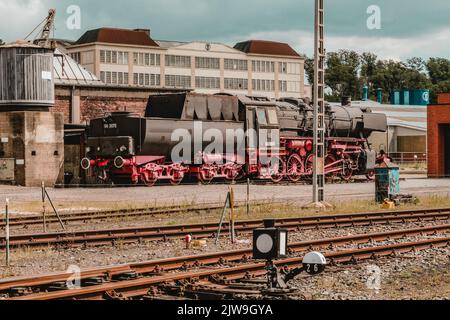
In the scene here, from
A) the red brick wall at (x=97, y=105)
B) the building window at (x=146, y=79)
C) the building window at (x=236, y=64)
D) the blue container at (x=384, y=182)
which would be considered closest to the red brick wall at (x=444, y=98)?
the red brick wall at (x=97, y=105)

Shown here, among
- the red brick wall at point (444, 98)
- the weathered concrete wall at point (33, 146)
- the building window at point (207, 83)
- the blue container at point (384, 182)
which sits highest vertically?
the building window at point (207, 83)

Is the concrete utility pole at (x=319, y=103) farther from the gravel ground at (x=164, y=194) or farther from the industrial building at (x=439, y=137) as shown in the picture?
the industrial building at (x=439, y=137)

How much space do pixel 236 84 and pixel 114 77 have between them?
62.9 ft

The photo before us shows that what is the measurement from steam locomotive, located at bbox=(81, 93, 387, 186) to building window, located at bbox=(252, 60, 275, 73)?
79.0 metres

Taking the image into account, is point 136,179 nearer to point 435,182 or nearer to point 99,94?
point 99,94

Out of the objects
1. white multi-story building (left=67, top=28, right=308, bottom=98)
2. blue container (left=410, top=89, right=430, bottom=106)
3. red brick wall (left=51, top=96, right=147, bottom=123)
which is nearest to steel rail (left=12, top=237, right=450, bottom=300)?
red brick wall (left=51, top=96, right=147, bottom=123)

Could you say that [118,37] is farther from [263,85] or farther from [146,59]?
[263,85]

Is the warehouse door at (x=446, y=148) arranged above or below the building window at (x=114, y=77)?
below

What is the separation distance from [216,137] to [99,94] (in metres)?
11.7

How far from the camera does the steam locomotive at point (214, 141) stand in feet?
113

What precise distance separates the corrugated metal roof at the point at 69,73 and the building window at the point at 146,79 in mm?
54902

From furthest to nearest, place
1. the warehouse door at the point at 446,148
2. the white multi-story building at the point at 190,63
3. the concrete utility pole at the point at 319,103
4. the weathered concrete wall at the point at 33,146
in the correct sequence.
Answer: the white multi-story building at the point at 190,63 < the warehouse door at the point at 446,148 < the weathered concrete wall at the point at 33,146 < the concrete utility pole at the point at 319,103

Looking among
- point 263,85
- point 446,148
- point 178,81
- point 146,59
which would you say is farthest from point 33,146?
point 263,85

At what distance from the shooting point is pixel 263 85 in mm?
121000
